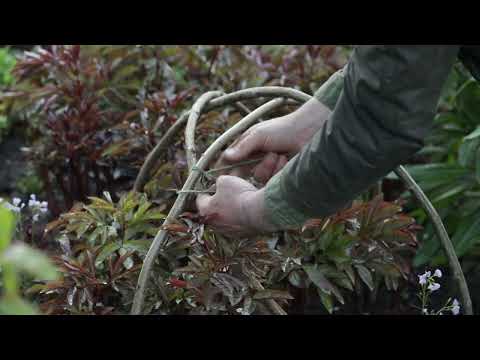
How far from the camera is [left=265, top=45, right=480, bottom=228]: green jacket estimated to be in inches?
48.2

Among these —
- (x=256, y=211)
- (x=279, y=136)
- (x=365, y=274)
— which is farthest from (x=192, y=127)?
(x=365, y=274)

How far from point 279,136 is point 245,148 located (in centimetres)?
11

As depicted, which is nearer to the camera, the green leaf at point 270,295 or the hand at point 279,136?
the green leaf at point 270,295

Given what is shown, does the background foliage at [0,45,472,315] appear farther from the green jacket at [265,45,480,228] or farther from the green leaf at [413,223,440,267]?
the green jacket at [265,45,480,228]

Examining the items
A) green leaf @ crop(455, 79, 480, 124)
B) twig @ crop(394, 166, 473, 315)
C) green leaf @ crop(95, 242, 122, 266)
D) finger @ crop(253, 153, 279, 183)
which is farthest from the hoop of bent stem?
green leaf @ crop(455, 79, 480, 124)

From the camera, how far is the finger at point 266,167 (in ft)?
6.71

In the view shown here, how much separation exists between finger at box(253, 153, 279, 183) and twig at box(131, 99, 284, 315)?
0.40 feet

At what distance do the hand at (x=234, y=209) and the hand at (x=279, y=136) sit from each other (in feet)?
0.69

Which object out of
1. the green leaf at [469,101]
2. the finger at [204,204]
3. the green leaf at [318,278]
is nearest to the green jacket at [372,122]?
the finger at [204,204]

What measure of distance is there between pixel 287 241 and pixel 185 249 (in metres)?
0.35

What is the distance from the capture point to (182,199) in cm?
187

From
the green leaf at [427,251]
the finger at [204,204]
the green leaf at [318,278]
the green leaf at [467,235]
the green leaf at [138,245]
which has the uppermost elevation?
the finger at [204,204]

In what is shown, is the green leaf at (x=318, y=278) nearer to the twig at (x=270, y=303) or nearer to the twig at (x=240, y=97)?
the twig at (x=270, y=303)
